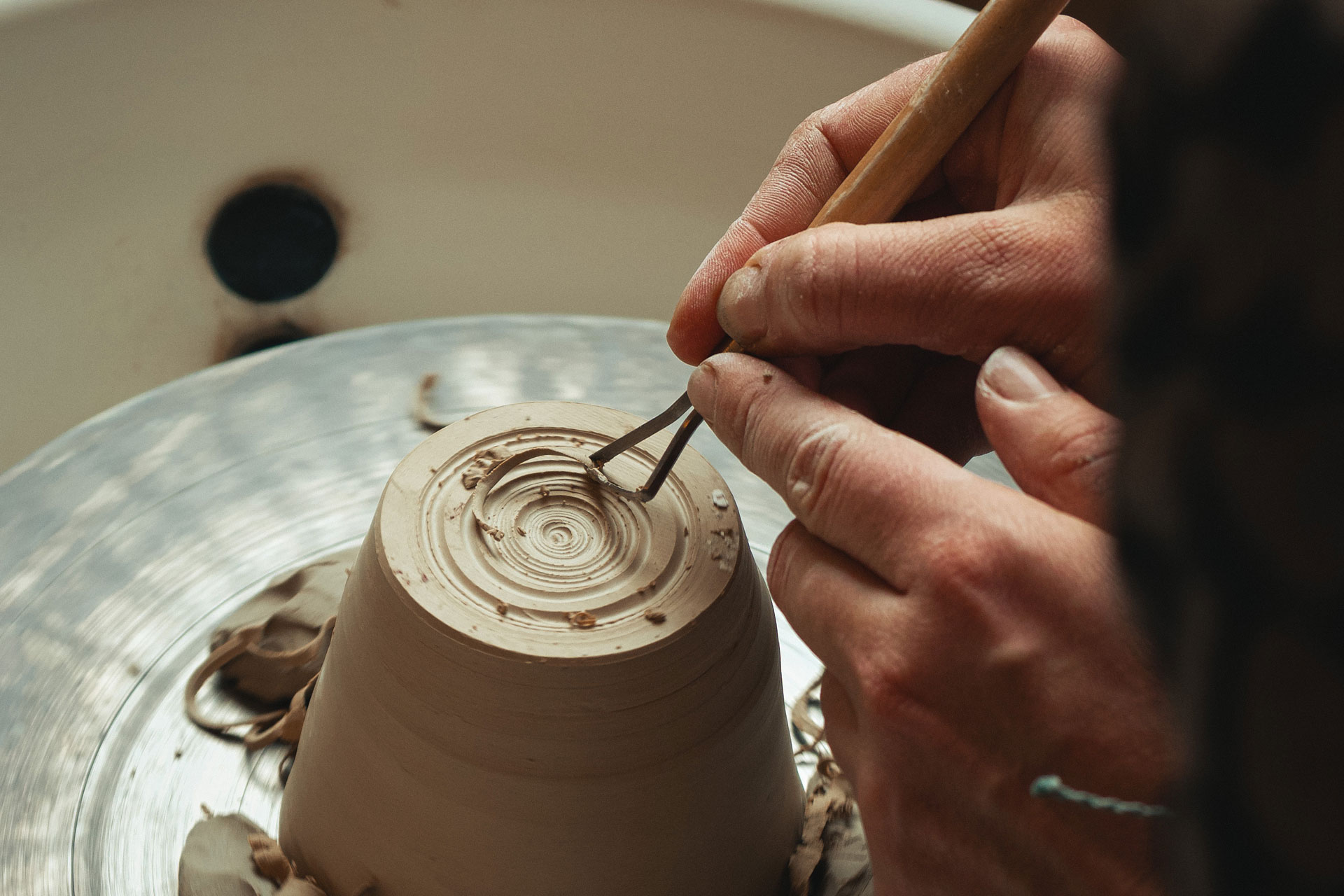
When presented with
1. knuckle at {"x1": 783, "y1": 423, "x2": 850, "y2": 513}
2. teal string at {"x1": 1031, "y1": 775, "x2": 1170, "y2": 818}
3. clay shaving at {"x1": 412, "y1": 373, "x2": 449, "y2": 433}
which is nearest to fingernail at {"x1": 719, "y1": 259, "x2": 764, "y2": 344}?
knuckle at {"x1": 783, "y1": 423, "x2": 850, "y2": 513}

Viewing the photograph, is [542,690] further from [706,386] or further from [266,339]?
[266,339]

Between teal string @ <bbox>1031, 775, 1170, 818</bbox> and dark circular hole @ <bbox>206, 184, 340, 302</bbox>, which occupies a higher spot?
teal string @ <bbox>1031, 775, 1170, 818</bbox>

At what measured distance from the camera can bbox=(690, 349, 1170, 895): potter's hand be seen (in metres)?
0.54

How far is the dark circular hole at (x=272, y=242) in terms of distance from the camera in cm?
170

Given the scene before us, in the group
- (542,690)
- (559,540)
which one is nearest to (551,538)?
(559,540)

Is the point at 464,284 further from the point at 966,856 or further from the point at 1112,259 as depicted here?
the point at 1112,259

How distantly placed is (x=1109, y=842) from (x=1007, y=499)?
19 centimetres

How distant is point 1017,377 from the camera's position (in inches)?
25.7

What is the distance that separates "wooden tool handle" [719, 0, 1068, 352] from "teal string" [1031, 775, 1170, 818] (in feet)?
1.30

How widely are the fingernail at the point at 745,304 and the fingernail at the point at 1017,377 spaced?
0.52ft

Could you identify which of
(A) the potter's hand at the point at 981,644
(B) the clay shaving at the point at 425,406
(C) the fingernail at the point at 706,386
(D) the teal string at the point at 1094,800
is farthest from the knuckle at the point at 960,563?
(B) the clay shaving at the point at 425,406

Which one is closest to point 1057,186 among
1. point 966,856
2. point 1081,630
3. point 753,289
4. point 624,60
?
point 753,289

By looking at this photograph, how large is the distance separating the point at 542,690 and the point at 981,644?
270mm

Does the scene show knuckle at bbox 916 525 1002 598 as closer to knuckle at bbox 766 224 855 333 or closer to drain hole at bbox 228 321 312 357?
knuckle at bbox 766 224 855 333
